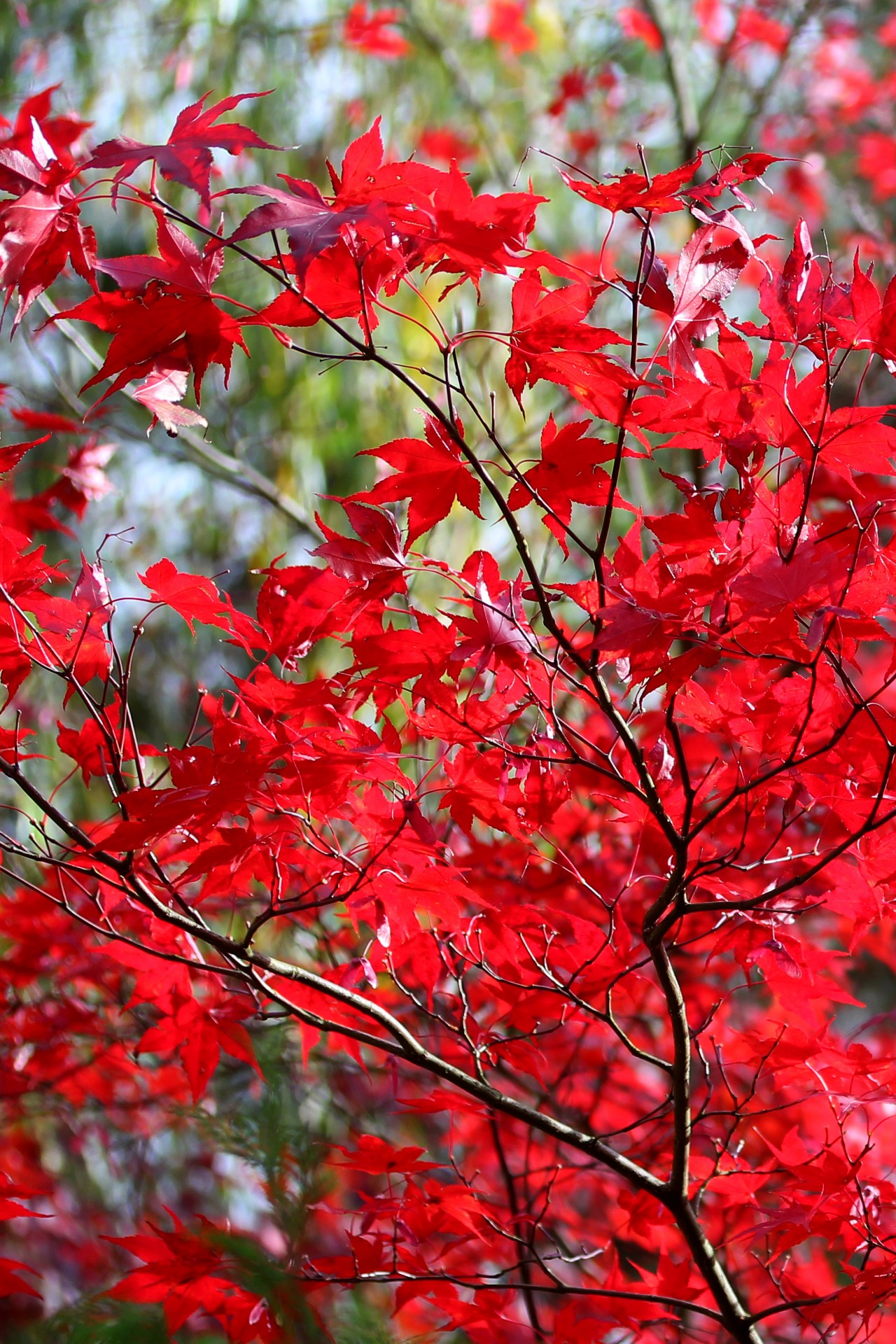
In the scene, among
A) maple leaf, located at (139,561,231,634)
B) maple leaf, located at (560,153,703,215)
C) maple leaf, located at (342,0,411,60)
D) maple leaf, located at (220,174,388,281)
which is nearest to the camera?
maple leaf, located at (220,174,388,281)

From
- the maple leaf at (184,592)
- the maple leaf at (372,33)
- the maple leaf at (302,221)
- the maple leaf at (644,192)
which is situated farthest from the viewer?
the maple leaf at (372,33)

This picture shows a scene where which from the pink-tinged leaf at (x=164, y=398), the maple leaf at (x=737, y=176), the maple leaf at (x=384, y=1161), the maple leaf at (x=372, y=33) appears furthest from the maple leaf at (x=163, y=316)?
the maple leaf at (x=372, y=33)

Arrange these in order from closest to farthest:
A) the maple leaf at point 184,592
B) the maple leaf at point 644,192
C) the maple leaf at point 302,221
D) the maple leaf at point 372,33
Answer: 1. the maple leaf at point 302,221
2. the maple leaf at point 644,192
3. the maple leaf at point 184,592
4. the maple leaf at point 372,33

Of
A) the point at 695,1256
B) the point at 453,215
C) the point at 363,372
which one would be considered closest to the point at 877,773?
the point at 695,1256

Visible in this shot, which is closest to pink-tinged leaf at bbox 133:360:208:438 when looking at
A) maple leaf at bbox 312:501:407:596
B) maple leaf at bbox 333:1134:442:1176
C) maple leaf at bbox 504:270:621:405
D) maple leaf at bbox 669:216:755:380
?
maple leaf at bbox 312:501:407:596

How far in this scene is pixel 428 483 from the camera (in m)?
0.87

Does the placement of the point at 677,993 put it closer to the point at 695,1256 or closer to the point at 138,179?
the point at 695,1256

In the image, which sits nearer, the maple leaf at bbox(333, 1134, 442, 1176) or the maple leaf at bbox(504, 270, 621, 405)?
the maple leaf at bbox(504, 270, 621, 405)

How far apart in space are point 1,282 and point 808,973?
0.86 meters

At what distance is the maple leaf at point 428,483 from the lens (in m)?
0.86

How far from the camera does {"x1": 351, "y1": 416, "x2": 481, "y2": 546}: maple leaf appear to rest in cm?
86

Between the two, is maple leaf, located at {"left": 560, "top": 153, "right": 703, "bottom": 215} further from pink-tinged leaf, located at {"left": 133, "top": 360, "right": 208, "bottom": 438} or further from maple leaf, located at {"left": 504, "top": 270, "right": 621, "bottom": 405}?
pink-tinged leaf, located at {"left": 133, "top": 360, "right": 208, "bottom": 438}

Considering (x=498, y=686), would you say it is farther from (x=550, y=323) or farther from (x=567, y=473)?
(x=550, y=323)

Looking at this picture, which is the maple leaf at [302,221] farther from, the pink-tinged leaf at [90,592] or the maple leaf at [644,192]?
the pink-tinged leaf at [90,592]
